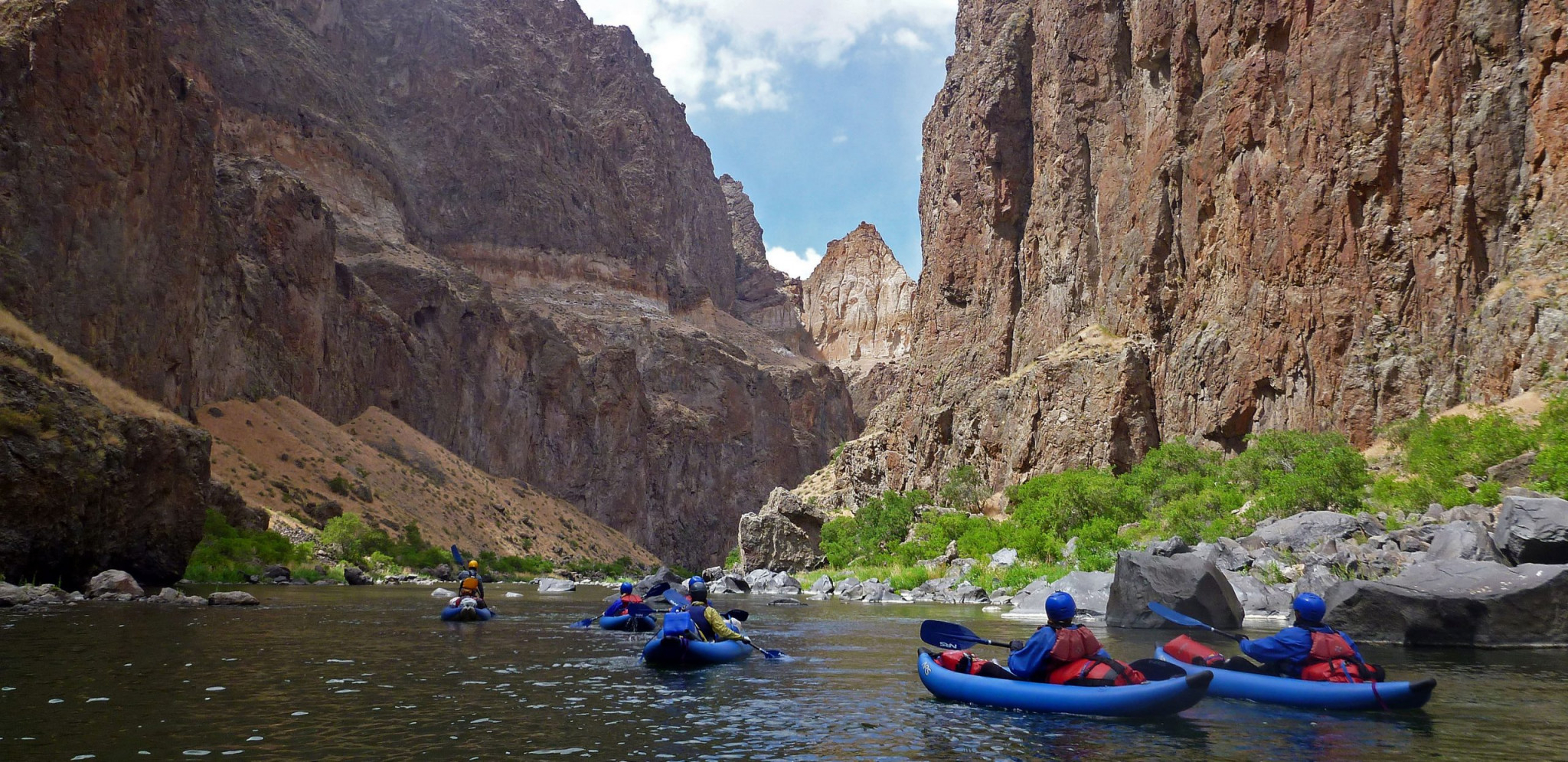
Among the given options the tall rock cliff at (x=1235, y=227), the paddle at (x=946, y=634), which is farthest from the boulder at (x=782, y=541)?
the paddle at (x=946, y=634)

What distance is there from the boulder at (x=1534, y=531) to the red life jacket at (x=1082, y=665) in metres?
11.6

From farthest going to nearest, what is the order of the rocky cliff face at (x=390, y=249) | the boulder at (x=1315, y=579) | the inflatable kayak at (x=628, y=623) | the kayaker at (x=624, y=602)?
the rocky cliff face at (x=390, y=249) → the kayaker at (x=624, y=602) → the inflatable kayak at (x=628, y=623) → the boulder at (x=1315, y=579)

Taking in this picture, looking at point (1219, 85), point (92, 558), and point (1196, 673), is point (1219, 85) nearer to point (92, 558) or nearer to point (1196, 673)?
point (1196, 673)

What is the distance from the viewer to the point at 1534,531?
19.8 m

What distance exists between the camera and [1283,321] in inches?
2062

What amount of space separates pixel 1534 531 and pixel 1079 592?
38.4ft

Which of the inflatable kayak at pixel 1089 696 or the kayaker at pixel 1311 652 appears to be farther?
the kayaker at pixel 1311 652

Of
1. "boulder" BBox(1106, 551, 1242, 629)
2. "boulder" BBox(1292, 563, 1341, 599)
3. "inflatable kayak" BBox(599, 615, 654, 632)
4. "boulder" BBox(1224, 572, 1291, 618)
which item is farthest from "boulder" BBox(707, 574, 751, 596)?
"boulder" BBox(1292, 563, 1341, 599)

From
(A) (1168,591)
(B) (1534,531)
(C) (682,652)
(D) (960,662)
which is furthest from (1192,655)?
(B) (1534,531)

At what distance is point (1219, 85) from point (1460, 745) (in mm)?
55688

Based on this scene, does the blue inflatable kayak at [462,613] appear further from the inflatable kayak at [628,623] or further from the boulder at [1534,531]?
the boulder at [1534,531]

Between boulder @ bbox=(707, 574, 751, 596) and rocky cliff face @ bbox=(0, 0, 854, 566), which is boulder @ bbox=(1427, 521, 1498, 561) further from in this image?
rocky cliff face @ bbox=(0, 0, 854, 566)

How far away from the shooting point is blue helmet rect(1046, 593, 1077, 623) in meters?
13.3

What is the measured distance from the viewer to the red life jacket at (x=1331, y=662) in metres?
13.4
